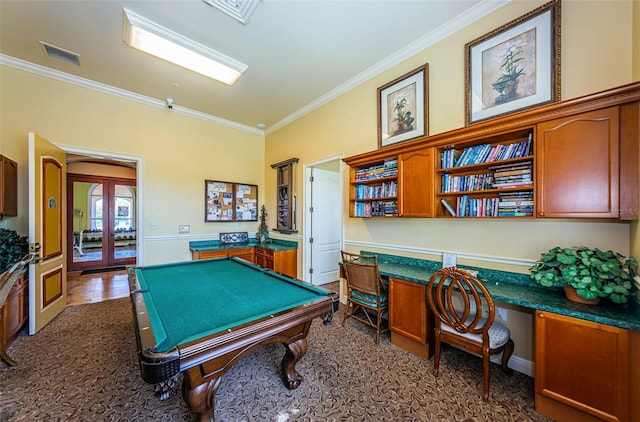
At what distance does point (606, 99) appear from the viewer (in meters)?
1.53

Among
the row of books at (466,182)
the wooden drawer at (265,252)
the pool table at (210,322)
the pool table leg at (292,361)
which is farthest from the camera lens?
the wooden drawer at (265,252)

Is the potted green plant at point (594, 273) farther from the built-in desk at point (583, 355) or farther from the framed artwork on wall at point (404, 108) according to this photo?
the framed artwork on wall at point (404, 108)

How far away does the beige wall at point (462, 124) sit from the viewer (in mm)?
1716

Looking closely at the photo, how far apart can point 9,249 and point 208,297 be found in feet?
8.78

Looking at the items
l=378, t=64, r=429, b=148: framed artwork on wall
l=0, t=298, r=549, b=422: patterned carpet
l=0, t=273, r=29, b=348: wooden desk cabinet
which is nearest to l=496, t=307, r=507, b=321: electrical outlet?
l=0, t=298, r=549, b=422: patterned carpet

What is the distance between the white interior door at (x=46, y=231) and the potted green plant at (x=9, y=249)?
162mm

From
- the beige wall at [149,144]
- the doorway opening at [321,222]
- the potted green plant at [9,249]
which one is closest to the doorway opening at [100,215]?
the beige wall at [149,144]

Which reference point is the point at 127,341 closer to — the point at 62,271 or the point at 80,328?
the point at 80,328

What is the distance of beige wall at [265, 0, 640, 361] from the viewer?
5.63ft

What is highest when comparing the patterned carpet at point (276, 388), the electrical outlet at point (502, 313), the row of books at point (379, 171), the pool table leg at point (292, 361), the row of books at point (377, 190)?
the row of books at point (379, 171)

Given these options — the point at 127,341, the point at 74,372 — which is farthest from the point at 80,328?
the point at 74,372

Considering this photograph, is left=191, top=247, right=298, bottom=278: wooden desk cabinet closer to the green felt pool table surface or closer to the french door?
the green felt pool table surface

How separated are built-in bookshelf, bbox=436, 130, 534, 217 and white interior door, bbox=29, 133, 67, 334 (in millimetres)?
4500

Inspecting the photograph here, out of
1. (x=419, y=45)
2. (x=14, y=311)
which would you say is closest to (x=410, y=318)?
(x=419, y=45)
